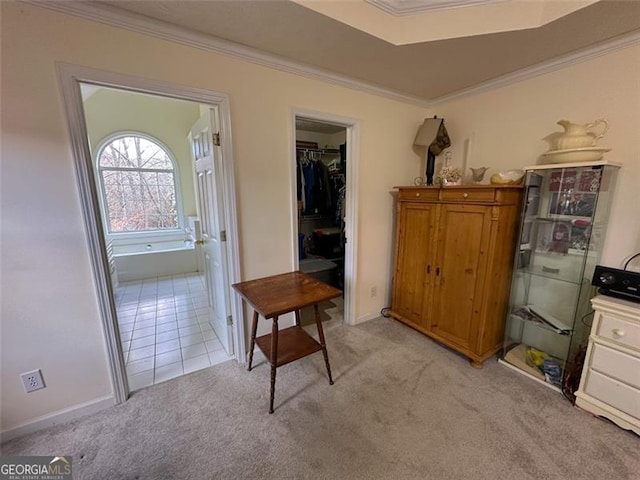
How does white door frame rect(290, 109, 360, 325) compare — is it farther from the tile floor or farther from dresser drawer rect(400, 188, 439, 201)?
the tile floor

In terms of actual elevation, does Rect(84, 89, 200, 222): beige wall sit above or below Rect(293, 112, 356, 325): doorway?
above

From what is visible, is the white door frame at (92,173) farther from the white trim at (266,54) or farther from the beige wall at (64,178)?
the white trim at (266,54)

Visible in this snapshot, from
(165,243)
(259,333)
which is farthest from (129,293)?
(259,333)

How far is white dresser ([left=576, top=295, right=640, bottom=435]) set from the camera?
1461 millimetres

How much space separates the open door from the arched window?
307 cm

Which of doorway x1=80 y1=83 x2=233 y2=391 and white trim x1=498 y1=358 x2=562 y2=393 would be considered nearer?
white trim x1=498 y1=358 x2=562 y2=393

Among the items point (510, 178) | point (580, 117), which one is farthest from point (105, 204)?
point (580, 117)

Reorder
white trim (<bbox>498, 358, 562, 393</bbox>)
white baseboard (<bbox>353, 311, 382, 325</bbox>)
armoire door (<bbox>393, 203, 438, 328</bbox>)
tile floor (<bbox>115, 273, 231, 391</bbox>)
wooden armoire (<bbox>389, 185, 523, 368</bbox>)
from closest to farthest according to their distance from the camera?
1. white trim (<bbox>498, 358, 562, 393</bbox>)
2. wooden armoire (<bbox>389, 185, 523, 368</bbox>)
3. tile floor (<bbox>115, 273, 231, 391</bbox>)
4. armoire door (<bbox>393, 203, 438, 328</bbox>)
5. white baseboard (<bbox>353, 311, 382, 325</bbox>)

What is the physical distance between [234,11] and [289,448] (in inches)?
94.0

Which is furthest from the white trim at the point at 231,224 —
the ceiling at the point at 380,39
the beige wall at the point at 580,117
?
the beige wall at the point at 580,117

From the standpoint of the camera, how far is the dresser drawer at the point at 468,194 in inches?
73.9

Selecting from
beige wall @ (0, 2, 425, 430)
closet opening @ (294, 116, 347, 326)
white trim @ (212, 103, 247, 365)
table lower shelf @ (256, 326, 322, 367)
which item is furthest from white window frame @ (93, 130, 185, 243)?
table lower shelf @ (256, 326, 322, 367)

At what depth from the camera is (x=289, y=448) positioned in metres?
1.44

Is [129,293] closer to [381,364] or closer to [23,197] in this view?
[23,197]
